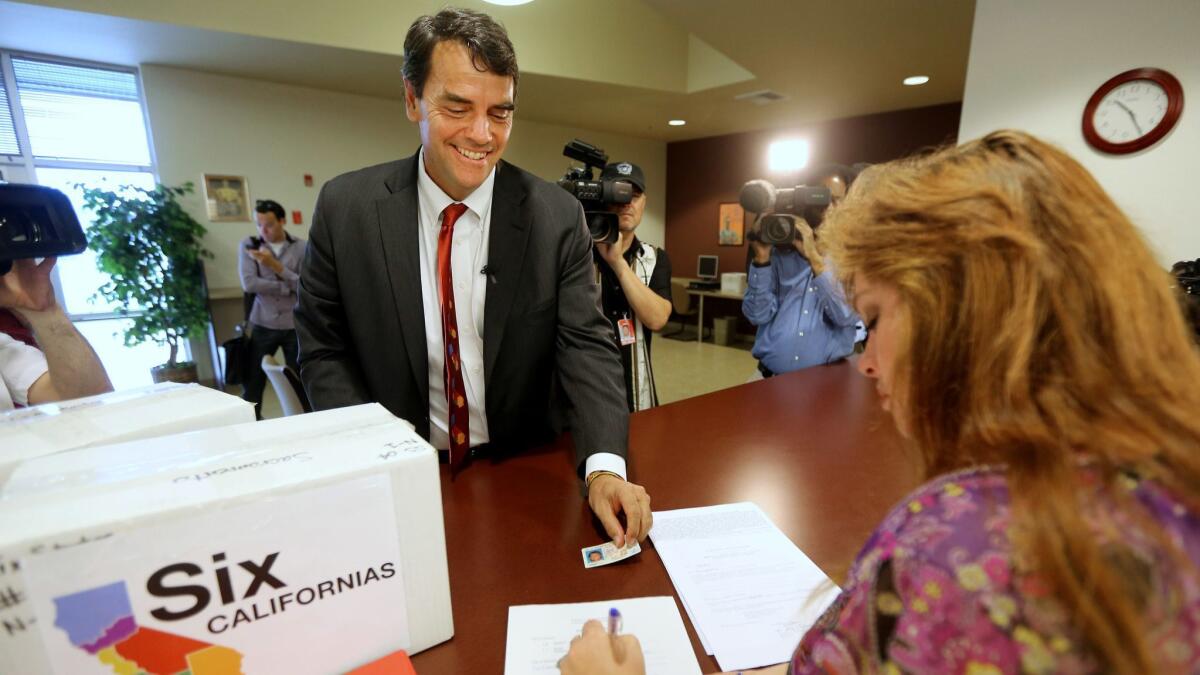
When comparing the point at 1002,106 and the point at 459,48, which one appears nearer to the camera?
the point at 459,48

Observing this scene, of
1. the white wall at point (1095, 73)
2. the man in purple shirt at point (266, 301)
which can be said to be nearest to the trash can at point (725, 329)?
the white wall at point (1095, 73)

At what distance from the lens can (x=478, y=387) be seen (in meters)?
1.25

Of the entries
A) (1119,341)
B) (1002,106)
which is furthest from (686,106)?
(1119,341)

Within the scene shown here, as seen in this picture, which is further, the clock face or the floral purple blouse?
the clock face

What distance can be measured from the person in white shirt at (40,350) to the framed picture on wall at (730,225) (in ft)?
23.0

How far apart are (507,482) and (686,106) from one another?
5511 millimetres

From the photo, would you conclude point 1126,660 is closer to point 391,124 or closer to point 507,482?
point 507,482

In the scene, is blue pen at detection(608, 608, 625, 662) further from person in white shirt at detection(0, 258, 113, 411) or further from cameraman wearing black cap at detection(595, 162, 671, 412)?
cameraman wearing black cap at detection(595, 162, 671, 412)

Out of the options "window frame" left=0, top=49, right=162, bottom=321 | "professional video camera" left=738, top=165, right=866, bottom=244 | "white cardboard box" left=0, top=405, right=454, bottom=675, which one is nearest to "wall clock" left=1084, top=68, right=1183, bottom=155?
"professional video camera" left=738, top=165, right=866, bottom=244

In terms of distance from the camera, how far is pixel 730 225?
7.37 m

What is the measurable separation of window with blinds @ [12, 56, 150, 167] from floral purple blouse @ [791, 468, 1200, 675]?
5.78m

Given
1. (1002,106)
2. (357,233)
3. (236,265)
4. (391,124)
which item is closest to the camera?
(357,233)

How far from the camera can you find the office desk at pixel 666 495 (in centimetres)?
72

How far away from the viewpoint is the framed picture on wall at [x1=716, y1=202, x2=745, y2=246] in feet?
23.7
